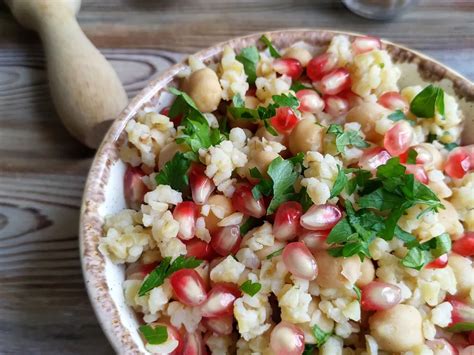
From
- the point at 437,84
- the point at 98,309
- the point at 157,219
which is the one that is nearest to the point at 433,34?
the point at 437,84

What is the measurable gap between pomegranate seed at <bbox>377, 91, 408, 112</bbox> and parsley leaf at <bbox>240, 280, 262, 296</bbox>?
15.6 inches

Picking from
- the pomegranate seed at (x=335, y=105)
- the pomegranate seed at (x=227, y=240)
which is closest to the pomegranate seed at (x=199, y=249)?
the pomegranate seed at (x=227, y=240)

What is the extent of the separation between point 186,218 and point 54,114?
593 millimetres

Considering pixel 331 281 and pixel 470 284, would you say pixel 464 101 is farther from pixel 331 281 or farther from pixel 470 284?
pixel 331 281

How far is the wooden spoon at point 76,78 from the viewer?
3.66 feet

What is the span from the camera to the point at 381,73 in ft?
3.18

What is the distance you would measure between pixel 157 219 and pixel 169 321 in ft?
0.49

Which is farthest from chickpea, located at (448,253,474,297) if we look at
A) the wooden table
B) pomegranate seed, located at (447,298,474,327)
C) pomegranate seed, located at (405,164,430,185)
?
the wooden table

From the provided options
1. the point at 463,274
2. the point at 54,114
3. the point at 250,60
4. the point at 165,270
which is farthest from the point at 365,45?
the point at 54,114

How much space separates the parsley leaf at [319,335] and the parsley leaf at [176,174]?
0.94 feet

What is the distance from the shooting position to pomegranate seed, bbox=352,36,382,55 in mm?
1013

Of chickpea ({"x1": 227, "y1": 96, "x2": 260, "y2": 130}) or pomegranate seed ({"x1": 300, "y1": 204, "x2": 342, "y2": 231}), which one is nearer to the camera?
pomegranate seed ({"x1": 300, "y1": 204, "x2": 342, "y2": 231})

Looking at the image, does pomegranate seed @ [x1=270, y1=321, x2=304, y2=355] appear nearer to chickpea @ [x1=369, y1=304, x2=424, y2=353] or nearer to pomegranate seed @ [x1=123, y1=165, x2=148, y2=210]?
chickpea @ [x1=369, y1=304, x2=424, y2=353]

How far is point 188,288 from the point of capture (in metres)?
0.78
